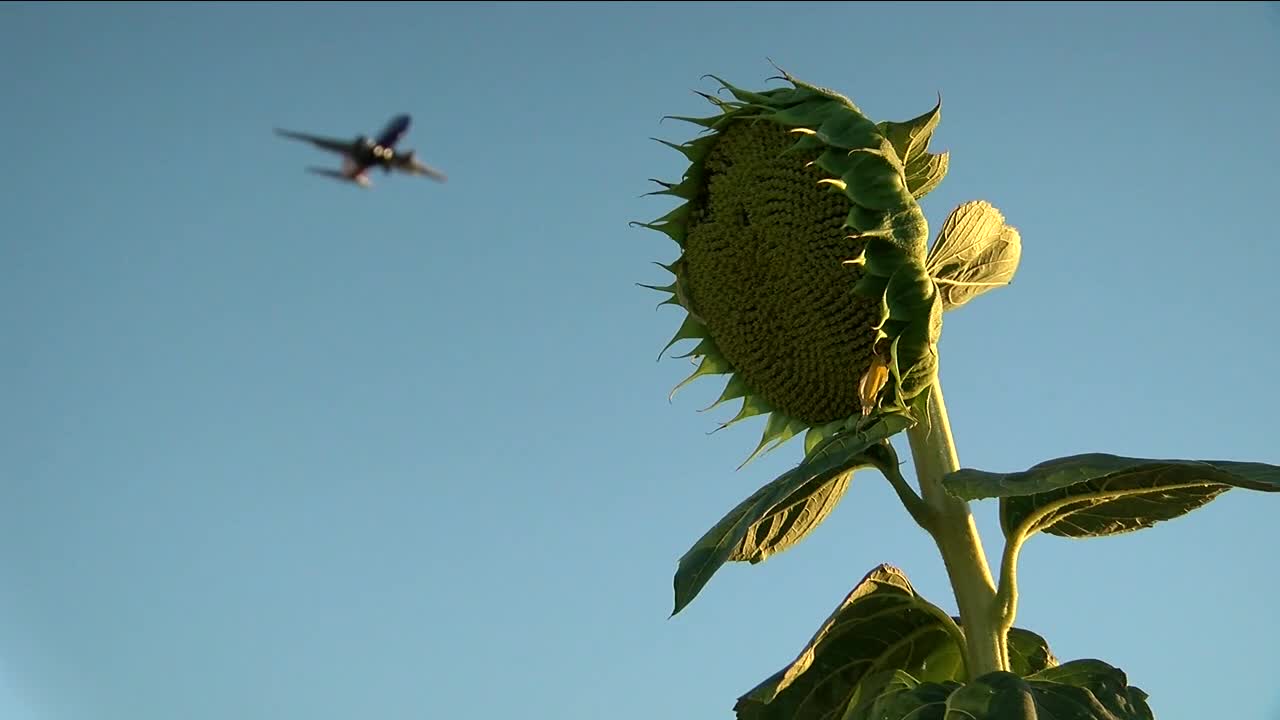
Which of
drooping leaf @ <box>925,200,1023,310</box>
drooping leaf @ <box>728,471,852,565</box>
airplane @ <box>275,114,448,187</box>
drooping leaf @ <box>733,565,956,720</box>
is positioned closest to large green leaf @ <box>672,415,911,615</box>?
drooping leaf @ <box>728,471,852,565</box>

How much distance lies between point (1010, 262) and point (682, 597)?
1060 mm

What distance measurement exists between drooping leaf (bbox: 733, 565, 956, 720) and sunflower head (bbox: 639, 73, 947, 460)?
410 millimetres

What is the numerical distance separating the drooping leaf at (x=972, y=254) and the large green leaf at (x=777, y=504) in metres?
0.36

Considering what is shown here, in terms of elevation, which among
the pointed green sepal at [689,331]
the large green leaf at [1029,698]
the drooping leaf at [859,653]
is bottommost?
the large green leaf at [1029,698]

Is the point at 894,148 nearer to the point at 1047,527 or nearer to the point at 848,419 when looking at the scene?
the point at 848,419

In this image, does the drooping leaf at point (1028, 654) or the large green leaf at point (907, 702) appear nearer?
the large green leaf at point (907, 702)

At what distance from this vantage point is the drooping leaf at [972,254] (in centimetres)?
260

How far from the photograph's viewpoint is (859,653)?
281cm

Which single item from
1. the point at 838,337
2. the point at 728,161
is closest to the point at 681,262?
the point at 728,161

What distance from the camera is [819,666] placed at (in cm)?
282

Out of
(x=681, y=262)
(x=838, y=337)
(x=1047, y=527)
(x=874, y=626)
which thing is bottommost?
(x=874, y=626)

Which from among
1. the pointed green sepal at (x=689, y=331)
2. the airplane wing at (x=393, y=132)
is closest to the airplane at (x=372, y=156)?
the airplane wing at (x=393, y=132)

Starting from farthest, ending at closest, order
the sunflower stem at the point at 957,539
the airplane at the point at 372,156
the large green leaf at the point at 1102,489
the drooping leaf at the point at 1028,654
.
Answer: the airplane at the point at 372,156, the drooping leaf at the point at 1028,654, the sunflower stem at the point at 957,539, the large green leaf at the point at 1102,489

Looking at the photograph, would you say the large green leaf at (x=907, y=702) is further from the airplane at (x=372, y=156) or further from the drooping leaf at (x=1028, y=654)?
the airplane at (x=372, y=156)
